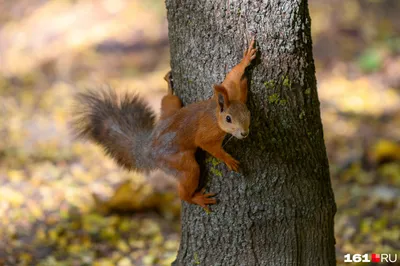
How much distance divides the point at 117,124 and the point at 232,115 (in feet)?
3.35

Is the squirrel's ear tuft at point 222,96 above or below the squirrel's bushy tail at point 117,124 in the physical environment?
below

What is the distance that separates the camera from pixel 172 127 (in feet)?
7.82

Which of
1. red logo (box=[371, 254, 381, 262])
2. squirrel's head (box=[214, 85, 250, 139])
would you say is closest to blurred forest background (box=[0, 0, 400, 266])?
red logo (box=[371, 254, 381, 262])

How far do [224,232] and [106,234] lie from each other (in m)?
1.63

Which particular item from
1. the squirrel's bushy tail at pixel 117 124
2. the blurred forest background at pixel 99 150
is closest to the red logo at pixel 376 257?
the blurred forest background at pixel 99 150

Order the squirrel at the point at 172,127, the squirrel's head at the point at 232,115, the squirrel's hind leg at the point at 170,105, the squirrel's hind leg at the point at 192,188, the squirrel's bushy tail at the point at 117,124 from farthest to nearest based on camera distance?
the squirrel's bushy tail at the point at 117,124 → the squirrel's hind leg at the point at 170,105 → the squirrel's hind leg at the point at 192,188 → the squirrel at the point at 172,127 → the squirrel's head at the point at 232,115

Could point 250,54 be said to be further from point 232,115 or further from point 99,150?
point 99,150

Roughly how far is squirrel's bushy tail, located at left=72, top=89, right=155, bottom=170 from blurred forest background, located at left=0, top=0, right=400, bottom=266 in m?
0.96

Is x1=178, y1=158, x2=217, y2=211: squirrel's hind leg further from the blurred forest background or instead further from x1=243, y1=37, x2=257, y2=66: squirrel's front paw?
the blurred forest background

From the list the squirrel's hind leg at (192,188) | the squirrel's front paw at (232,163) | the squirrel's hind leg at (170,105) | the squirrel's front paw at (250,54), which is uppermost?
the squirrel's front paw at (250,54)

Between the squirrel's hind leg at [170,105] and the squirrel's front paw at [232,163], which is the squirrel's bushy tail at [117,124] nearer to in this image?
the squirrel's hind leg at [170,105]

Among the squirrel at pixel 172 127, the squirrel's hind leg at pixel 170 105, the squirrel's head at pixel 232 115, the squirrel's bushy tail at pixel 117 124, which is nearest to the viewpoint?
the squirrel's head at pixel 232 115

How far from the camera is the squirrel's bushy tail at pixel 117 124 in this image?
2758mm

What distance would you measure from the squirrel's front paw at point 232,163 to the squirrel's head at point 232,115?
179 mm
